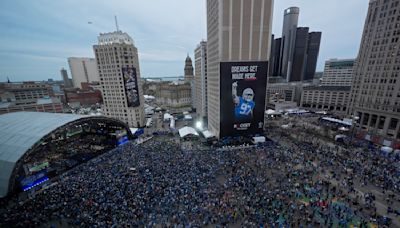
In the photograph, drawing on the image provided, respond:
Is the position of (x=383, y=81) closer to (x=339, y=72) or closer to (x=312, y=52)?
(x=339, y=72)

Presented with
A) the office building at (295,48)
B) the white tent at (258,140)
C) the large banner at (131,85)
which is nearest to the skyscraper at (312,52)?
the office building at (295,48)

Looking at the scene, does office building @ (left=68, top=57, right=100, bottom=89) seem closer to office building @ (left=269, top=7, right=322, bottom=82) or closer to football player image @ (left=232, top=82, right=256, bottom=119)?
football player image @ (left=232, top=82, right=256, bottom=119)

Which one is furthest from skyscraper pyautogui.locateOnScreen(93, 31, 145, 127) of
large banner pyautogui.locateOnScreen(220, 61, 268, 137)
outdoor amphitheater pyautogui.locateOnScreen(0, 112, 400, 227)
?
large banner pyautogui.locateOnScreen(220, 61, 268, 137)

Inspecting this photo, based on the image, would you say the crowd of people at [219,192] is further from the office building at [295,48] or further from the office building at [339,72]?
the office building at [295,48]

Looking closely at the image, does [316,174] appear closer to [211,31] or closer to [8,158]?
[211,31]

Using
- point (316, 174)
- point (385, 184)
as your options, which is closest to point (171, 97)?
point (316, 174)

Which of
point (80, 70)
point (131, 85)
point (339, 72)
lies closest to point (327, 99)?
point (339, 72)
